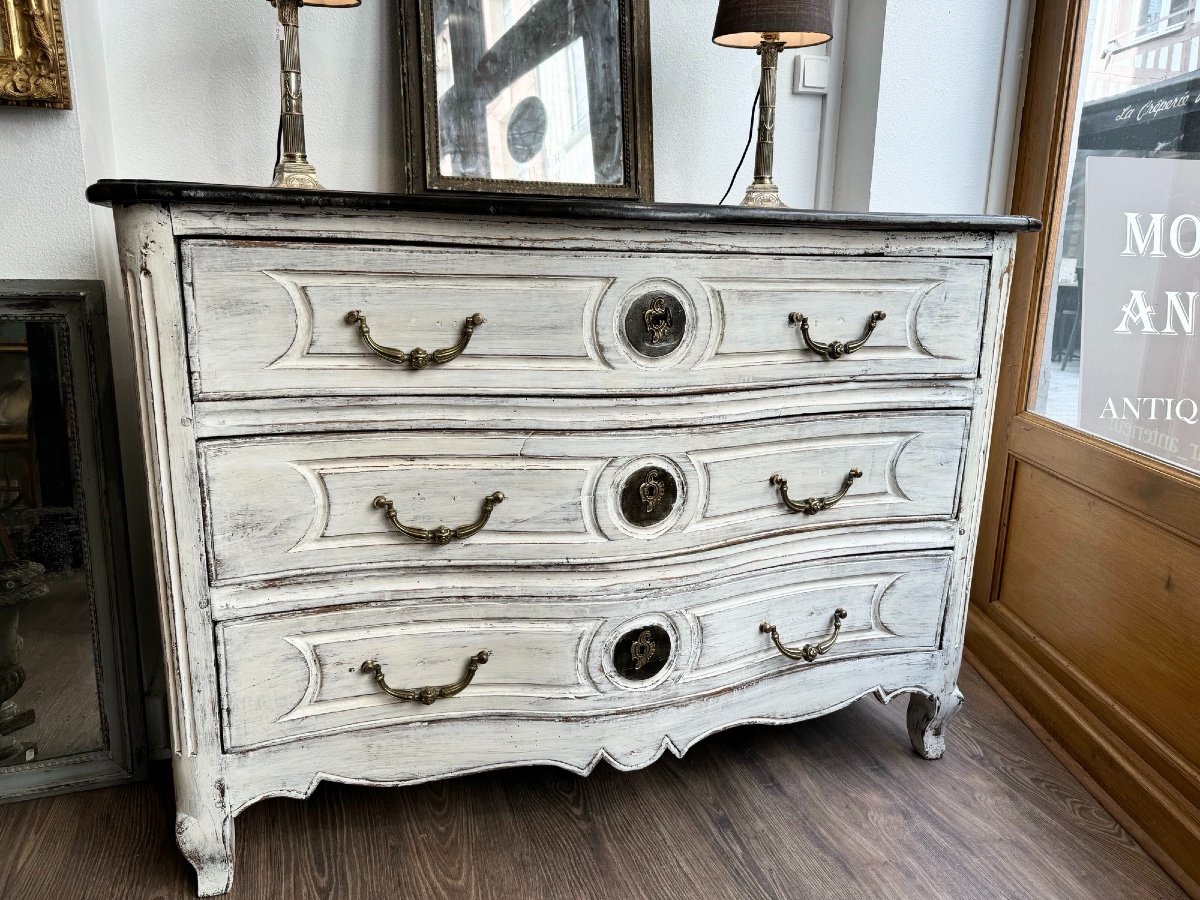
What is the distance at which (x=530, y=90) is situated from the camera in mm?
1646

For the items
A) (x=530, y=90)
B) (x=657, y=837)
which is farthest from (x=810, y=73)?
(x=657, y=837)

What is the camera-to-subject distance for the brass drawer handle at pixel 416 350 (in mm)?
1091

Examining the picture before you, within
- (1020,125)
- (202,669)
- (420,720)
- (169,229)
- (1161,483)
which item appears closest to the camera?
(169,229)

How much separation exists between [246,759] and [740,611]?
2.41 feet

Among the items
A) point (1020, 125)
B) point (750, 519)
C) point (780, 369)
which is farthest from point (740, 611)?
point (1020, 125)

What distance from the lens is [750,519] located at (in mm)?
1329

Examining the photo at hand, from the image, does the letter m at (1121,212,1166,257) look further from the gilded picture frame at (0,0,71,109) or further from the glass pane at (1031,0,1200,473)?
the gilded picture frame at (0,0,71,109)

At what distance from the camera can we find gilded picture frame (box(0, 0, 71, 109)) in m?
1.29

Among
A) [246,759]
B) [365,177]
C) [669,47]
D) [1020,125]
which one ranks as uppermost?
[669,47]

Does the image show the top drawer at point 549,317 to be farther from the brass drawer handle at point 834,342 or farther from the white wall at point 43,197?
the white wall at point 43,197

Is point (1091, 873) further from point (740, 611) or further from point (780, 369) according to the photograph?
point (780, 369)

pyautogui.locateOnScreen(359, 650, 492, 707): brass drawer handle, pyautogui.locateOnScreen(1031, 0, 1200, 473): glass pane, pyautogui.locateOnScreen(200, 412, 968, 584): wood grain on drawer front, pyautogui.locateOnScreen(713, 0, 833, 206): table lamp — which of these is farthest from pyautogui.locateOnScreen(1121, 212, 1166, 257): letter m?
pyautogui.locateOnScreen(359, 650, 492, 707): brass drawer handle

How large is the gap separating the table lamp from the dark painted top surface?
15.5 inches

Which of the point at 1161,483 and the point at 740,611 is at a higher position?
the point at 1161,483
